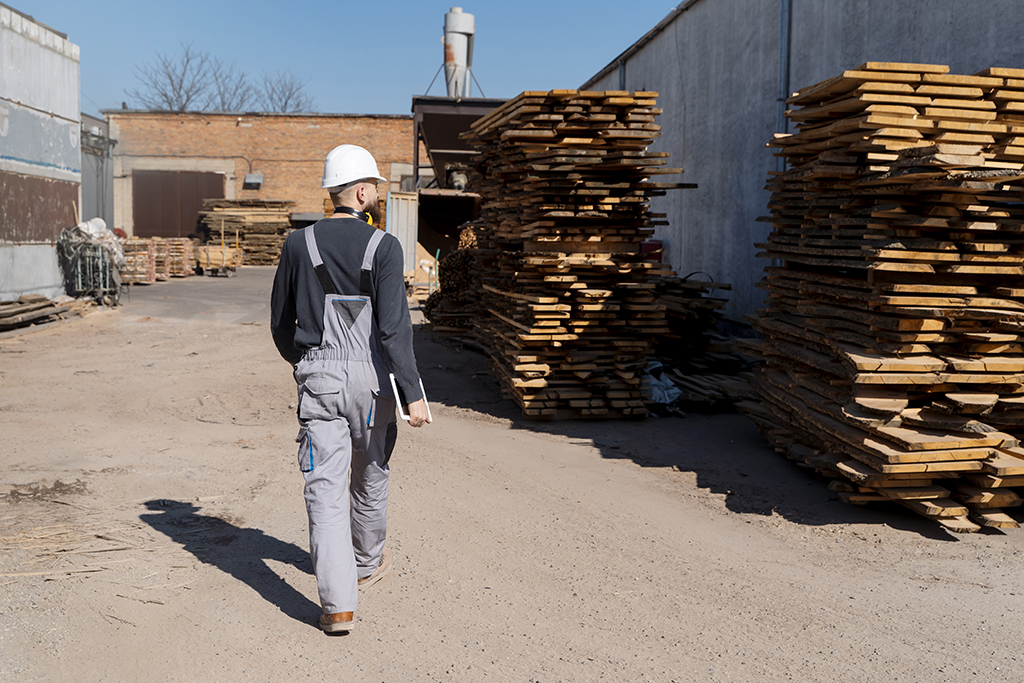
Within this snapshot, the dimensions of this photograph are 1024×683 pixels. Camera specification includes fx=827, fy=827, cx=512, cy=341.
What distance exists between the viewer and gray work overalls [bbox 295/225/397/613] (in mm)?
3779

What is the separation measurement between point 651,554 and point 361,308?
7.84 ft

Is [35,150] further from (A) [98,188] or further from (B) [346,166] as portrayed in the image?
(A) [98,188]

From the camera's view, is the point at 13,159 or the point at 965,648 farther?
the point at 13,159

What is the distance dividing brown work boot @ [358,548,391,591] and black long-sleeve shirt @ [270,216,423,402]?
107 centimetres

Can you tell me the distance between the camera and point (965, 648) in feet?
12.7

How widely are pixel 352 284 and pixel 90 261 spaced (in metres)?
15.7

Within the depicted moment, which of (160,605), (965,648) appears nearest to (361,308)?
(160,605)

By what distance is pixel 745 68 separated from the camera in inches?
512

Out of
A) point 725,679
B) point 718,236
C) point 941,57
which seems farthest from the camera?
point 718,236

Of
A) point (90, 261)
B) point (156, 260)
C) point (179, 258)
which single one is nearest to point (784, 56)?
point (90, 261)

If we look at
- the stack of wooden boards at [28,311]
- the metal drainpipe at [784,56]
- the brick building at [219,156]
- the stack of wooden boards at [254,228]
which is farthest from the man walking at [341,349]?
the brick building at [219,156]

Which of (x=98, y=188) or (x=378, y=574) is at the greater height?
(x=98, y=188)

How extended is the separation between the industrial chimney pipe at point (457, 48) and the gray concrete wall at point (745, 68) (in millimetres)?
6216

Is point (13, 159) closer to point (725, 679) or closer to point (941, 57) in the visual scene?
point (941, 57)
